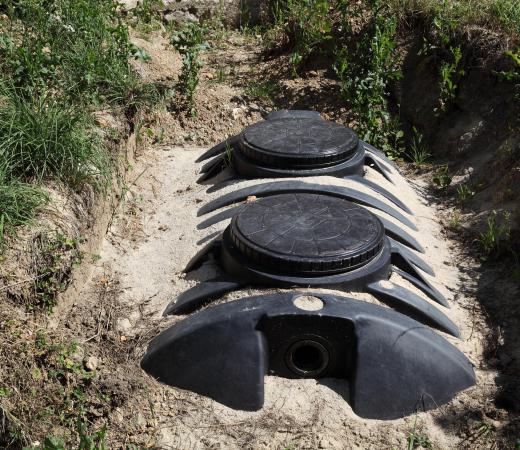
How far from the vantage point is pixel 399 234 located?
4750 mm

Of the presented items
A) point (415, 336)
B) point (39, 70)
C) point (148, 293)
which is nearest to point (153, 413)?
point (148, 293)

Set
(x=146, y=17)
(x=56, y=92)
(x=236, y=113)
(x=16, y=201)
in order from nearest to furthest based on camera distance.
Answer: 1. (x=16, y=201)
2. (x=56, y=92)
3. (x=236, y=113)
4. (x=146, y=17)

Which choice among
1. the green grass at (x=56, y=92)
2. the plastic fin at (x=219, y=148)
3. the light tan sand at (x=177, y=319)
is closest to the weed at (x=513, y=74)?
the light tan sand at (x=177, y=319)

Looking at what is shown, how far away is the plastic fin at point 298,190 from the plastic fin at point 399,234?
0.18 meters

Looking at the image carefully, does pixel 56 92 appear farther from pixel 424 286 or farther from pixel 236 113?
pixel 424 286

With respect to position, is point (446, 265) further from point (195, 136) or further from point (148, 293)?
point (195, 136)

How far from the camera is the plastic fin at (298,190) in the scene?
15.7ft

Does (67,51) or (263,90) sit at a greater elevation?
(67,51)

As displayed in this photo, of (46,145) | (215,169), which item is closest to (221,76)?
(215,169)

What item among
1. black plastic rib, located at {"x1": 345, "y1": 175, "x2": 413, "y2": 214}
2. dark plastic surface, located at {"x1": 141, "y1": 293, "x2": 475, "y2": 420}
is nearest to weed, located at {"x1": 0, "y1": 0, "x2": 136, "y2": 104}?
black plastic rib, located at {"x1": 345, "y1": 175, "x2": 413, "y2": 214}

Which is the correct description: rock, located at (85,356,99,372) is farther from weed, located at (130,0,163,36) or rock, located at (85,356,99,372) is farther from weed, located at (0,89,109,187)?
weed, located at (130,0,163,36)

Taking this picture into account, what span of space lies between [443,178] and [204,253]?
2855 mm

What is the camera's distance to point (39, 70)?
18.5 feet

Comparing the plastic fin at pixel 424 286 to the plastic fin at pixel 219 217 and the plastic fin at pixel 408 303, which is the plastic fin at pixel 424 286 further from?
the plastic fin at pixel 219 217
